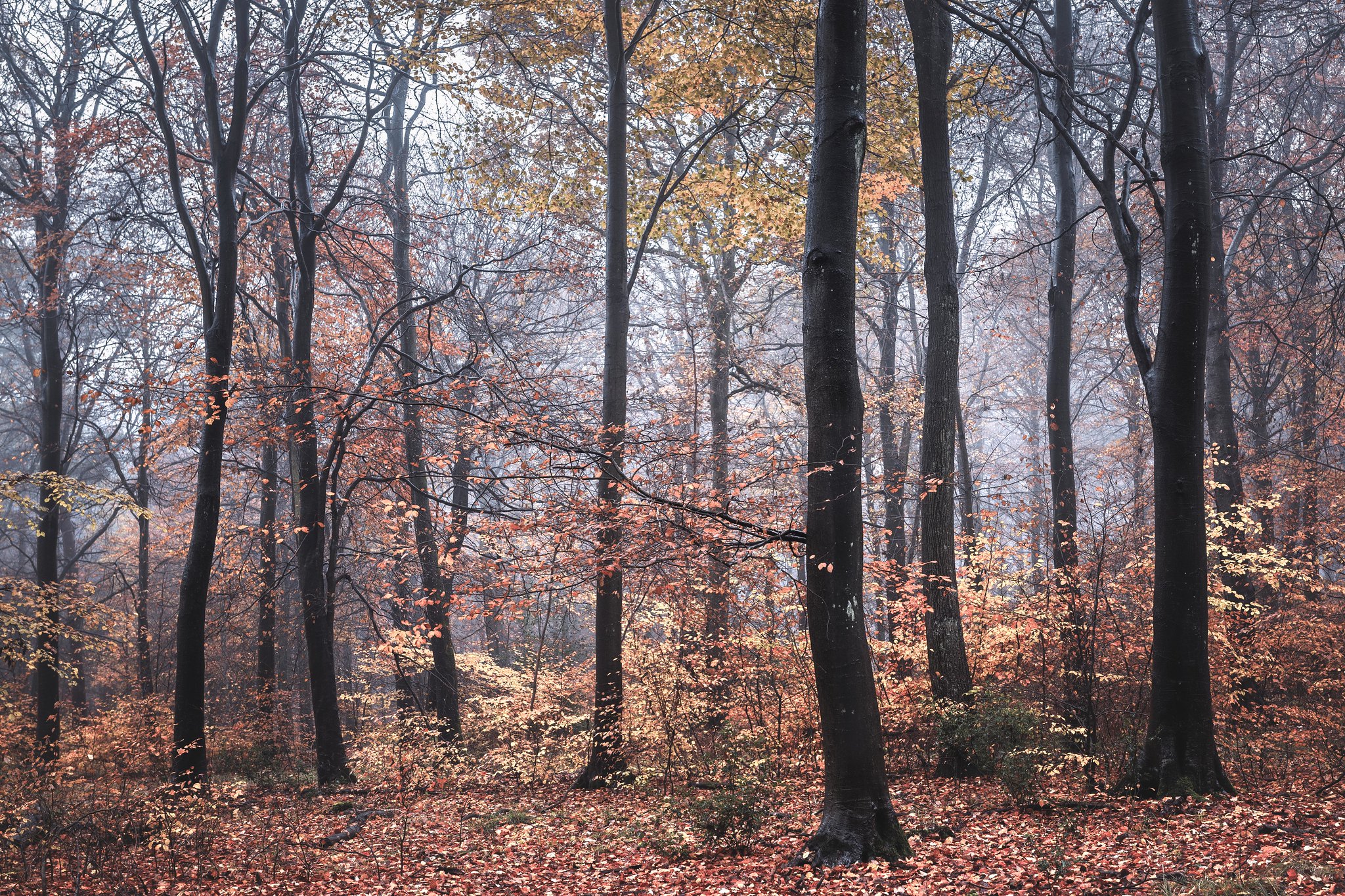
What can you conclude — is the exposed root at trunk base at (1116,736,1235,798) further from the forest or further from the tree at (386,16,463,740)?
the tree at (386,16,463,740)

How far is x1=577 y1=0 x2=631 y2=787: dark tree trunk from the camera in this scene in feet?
28.6

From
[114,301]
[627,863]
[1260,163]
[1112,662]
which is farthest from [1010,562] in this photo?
[114,301]

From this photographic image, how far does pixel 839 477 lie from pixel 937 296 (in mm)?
4151

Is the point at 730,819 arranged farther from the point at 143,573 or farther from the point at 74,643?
the point at 74,643

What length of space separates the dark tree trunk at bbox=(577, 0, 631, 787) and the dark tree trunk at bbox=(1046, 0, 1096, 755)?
4329mm

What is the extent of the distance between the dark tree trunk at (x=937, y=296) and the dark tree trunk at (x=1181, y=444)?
2186 mm

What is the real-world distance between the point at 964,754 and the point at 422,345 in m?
11.9

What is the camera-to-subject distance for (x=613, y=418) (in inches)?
360

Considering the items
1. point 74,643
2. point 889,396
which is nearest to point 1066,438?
point 889,396

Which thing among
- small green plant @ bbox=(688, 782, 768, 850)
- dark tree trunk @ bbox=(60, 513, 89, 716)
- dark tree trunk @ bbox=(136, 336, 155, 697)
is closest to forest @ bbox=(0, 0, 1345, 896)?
small green plant @ bbox=(688, 782, 768, 850)

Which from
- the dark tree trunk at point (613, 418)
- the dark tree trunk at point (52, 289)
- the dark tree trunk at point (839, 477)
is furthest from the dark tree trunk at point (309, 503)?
the dark tree trunk at point (839, 477)

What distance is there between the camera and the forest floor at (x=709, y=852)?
4605 mm

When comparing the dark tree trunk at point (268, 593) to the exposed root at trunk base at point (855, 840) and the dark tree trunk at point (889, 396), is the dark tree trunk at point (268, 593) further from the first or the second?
the exposed root at trunk base at point (855, 840)

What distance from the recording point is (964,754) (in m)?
7.74
